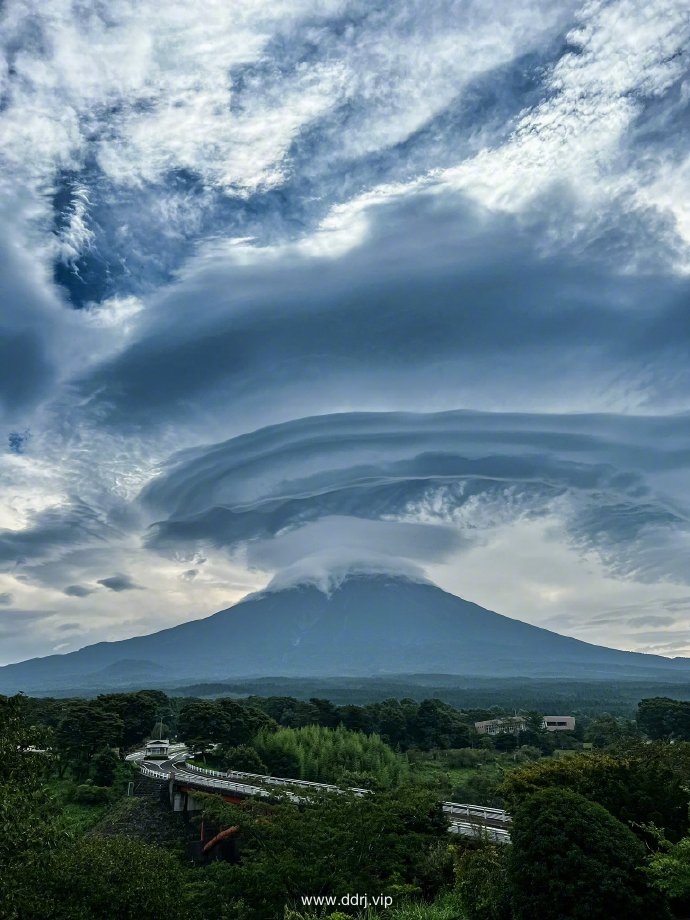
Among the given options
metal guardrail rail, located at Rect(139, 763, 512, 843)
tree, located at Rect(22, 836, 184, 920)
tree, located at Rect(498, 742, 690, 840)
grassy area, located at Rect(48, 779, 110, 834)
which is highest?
tree, located at Rect(498, 742, 690, 840)

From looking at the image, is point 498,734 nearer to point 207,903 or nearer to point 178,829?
point 178,829

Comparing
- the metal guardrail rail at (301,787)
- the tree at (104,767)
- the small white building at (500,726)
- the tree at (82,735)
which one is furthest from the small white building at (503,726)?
the tree at (104,767)

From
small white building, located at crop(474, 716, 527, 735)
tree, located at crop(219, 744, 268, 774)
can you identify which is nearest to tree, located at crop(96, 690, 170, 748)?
tree, located at crop(219, 744, 268, 774)

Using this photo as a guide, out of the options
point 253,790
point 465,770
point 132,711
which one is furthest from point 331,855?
point 132,711

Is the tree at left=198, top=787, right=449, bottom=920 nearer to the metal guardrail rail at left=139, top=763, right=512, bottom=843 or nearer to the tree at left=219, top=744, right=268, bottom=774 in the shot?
the metal guardrail rail at left=139, top=763, right=512, bottom=843

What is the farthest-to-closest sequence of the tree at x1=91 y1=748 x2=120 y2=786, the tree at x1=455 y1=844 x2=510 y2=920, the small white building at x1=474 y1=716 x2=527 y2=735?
the small white building at x1=474 y1=716 x2=527 y2=735
the tree at x1=91 y1=748 x2=120 y2=786
the tree at x1=455 y1=844 x2=510 y2=920

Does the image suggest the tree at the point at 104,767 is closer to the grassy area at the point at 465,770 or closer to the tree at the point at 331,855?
the grassy area at the point at 465,770

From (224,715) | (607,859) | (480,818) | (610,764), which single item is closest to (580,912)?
(607,859)

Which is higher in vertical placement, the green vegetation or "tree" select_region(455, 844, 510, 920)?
"tree" select_region(455, 844, 510, 920)

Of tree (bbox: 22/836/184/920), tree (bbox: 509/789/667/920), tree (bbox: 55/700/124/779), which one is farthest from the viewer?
tree (bbox: 55/700/124/779)
